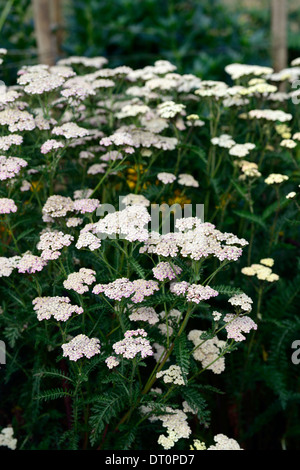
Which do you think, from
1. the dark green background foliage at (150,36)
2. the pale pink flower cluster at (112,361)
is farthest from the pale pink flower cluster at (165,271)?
the dark green background foliage at (150,36)

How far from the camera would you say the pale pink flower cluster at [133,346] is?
1.60 metres

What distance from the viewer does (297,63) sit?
2781mm

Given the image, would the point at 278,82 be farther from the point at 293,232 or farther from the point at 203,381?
the point at 203,381

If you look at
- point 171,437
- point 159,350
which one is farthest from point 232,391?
point 171,437

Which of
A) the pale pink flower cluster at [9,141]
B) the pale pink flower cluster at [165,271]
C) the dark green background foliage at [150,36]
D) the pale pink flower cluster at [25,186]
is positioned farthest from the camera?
the dark green background foliage at [150,36]

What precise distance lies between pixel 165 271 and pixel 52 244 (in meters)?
0.44

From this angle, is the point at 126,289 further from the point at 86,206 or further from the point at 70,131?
the point at 70,131

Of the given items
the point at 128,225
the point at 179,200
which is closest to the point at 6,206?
A: the point at 128,225

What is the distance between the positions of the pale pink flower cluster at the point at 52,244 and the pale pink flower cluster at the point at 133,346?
388 millimetres

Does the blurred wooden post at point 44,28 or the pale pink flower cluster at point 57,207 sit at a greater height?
the blurred wooden post at point 44,28

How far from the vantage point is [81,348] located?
1.68 metres

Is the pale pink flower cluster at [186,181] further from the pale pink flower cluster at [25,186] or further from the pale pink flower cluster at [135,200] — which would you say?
the pale pink flower cluster at [25,186]

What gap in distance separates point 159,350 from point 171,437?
1.26 feet
